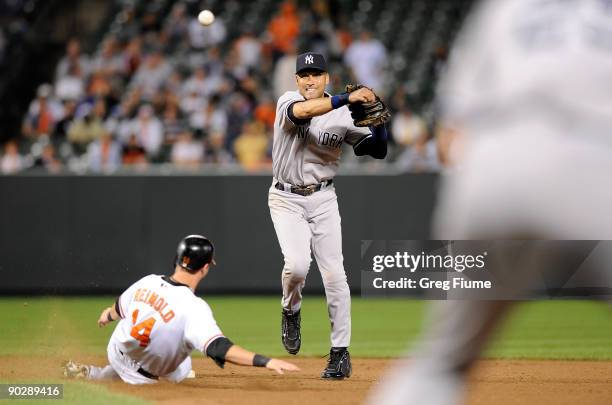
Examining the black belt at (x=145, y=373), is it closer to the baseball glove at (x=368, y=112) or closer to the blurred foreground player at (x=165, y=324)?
the blurred foreground player at (x=165, y=324)

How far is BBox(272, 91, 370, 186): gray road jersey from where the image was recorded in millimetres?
6910

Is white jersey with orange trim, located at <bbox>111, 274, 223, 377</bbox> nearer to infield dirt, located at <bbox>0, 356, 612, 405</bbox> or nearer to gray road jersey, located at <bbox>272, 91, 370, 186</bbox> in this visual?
infield dirt, located at <bbox>0, 356, 612, 405</bbox>

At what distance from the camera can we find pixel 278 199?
23.1 feet

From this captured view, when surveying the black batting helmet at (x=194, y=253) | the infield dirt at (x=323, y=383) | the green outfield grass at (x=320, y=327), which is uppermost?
the black batting helmet at (x=194, y=253)

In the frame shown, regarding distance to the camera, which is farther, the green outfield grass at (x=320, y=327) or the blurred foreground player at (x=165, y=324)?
the green outfield grass at (x=320, y=327)

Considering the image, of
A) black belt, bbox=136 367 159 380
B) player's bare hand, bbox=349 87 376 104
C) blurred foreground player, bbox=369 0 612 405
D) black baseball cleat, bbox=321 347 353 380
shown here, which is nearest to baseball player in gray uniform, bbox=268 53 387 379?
black baseball cleat, bbox=321 347 353 380

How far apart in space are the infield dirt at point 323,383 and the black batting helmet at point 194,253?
0.78 meters

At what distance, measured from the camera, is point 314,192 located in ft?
23.0

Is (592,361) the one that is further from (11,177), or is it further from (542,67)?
(11,177)

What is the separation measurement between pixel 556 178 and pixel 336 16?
15.9 metres

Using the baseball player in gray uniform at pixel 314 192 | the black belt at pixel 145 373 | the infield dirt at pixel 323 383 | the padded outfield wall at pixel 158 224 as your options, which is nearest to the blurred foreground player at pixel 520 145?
the infield dirt at pixel 323 383

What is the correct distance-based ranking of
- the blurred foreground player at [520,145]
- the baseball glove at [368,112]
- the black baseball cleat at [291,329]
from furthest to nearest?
the black baseball cleat at [291,329] → the baseball glove at [368,112] → the blurred foreground player at [520,145]

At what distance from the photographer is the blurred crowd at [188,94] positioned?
14.1 metres
